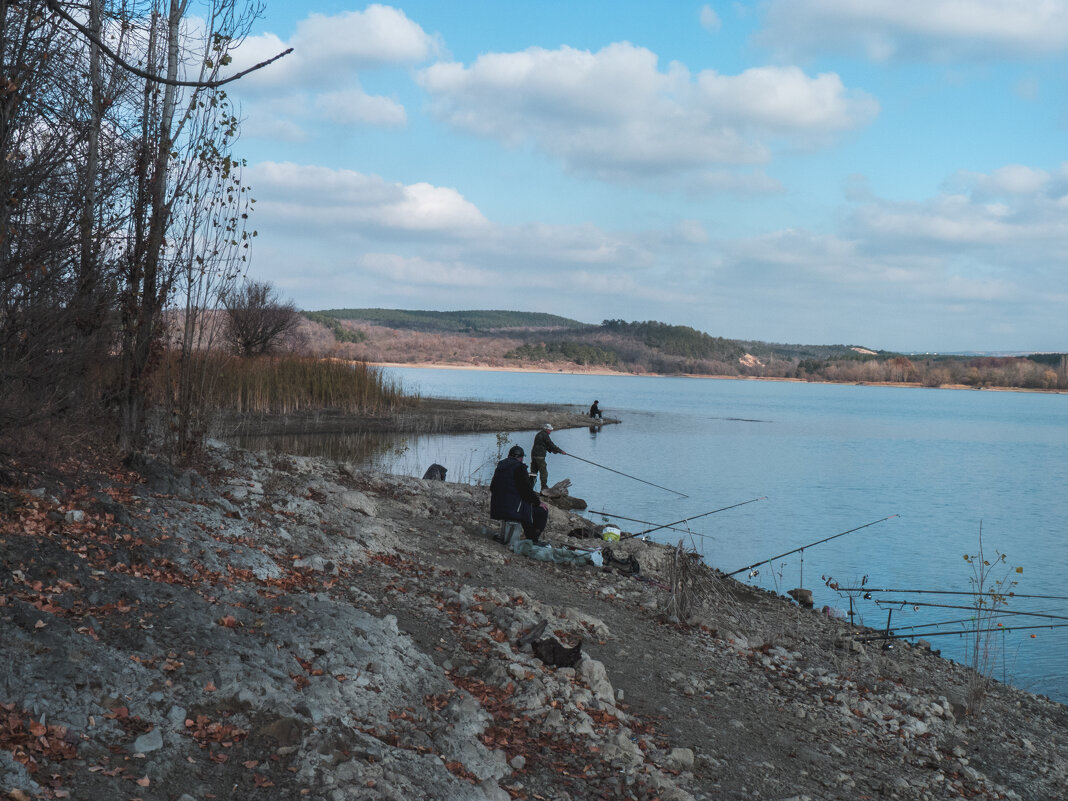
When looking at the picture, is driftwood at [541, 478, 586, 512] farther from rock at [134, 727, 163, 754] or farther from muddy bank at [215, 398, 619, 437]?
rock at [134, 727, 163, 754]

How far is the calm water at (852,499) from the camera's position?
14.4m

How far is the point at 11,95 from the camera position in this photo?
6.04 metres

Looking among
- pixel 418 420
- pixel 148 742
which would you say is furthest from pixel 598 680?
pixel 418 420

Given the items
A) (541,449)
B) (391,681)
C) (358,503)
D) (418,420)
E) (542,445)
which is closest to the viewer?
(391,681)

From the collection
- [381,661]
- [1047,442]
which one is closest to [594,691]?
[381,661]

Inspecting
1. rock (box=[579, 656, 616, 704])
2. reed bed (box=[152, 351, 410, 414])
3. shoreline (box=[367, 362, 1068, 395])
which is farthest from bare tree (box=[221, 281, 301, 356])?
shoreline (box=[367, 362, 1068, 395])

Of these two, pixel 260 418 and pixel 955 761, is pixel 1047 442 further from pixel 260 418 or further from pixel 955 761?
pixel 955 761

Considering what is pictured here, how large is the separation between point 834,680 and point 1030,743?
1767mm

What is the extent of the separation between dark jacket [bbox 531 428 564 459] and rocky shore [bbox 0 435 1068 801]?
8.08m

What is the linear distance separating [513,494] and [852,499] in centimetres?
1683

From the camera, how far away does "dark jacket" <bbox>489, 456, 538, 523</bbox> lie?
446 inches

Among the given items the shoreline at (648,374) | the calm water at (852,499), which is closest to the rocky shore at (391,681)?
the calm water at (852,499)

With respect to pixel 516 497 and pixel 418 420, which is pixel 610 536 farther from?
pixel 418 420

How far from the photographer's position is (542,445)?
18.8 m
